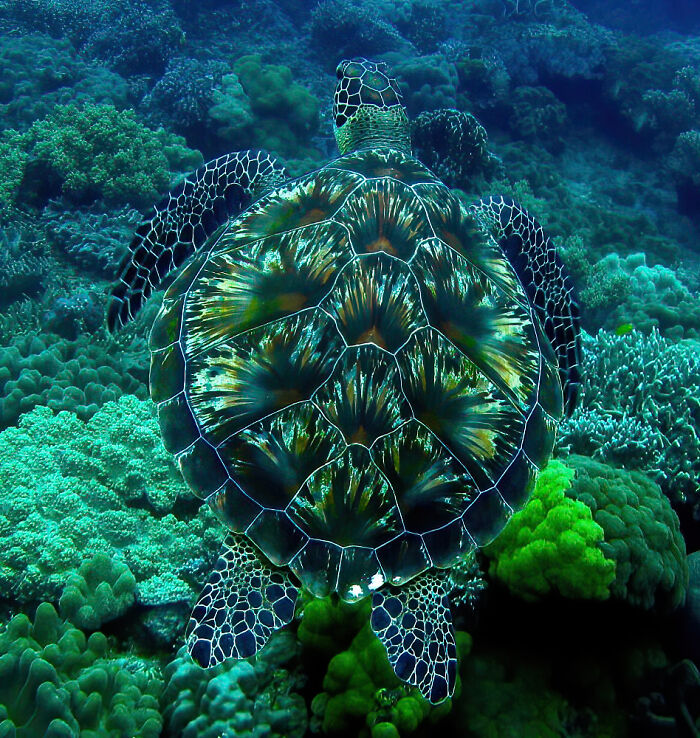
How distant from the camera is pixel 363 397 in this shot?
161 centimetres

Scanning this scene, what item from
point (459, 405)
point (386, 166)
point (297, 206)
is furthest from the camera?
point (386, 166)

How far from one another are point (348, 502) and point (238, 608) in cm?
56

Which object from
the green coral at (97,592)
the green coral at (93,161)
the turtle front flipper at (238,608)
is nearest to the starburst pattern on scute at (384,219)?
the turtle front flipper at (238,608)

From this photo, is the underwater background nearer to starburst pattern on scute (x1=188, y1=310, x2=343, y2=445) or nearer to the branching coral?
the branching coral

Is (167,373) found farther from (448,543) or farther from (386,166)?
(386,166)

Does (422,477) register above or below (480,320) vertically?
below

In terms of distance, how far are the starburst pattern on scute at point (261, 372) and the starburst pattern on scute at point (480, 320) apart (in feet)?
1.43

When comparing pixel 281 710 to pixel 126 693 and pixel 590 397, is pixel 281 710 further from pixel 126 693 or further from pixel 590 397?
pixel 590 397

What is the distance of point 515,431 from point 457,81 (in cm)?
1028

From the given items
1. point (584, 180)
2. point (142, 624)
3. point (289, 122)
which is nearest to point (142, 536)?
point (142, 624)

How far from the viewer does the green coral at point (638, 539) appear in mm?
2105

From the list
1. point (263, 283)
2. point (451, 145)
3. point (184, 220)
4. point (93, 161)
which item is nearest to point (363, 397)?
point (263, 283)

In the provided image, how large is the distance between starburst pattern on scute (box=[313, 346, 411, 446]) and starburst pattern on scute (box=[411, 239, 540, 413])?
0.32 m

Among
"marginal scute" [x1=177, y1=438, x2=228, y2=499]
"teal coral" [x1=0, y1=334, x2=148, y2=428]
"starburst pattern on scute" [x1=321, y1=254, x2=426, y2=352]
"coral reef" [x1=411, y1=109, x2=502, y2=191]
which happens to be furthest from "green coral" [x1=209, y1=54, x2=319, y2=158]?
"marginal scute" [x1=177, y1=438, x2=228, y2=499]
